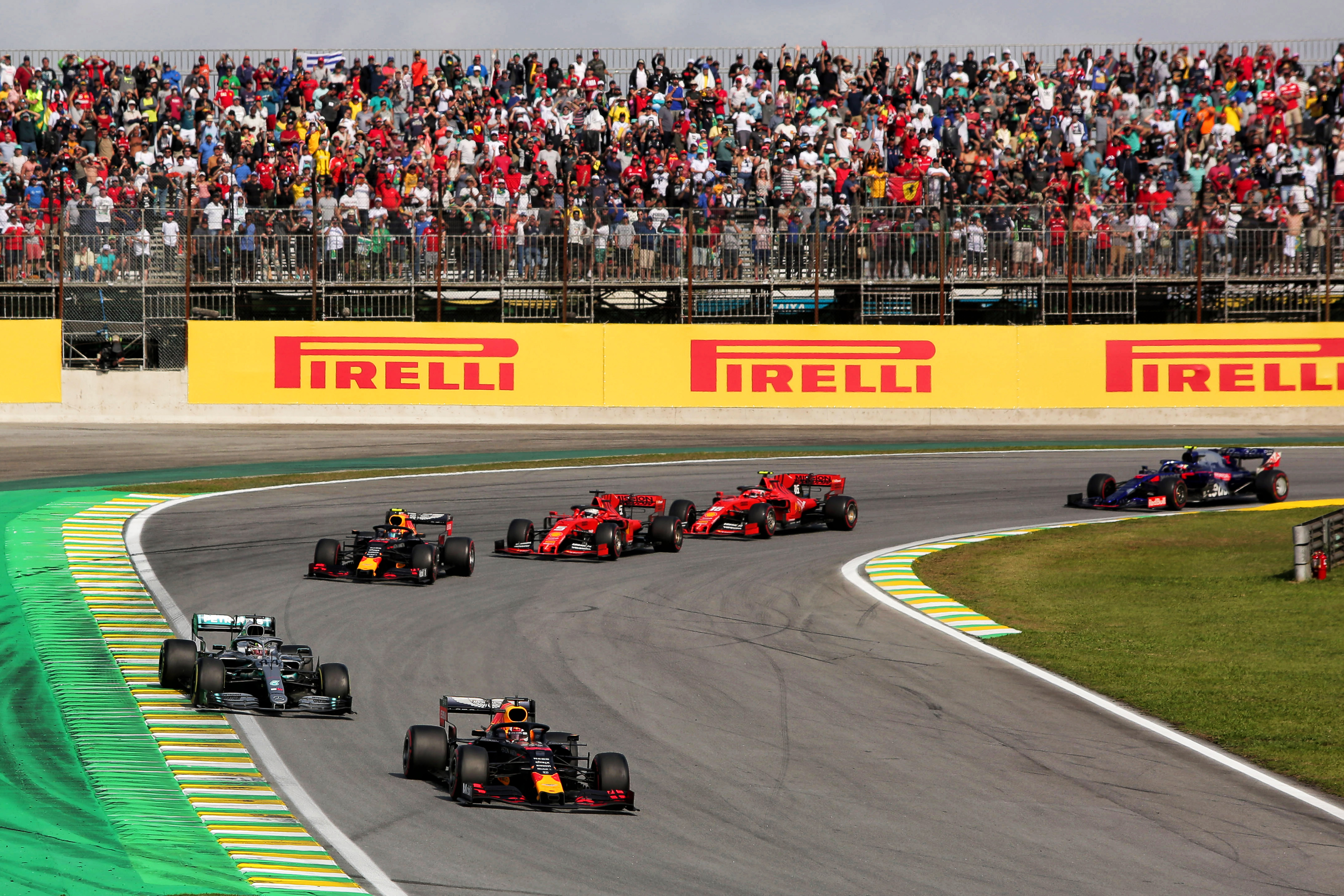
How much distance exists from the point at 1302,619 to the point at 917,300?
20.8m

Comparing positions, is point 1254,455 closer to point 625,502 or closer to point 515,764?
point 625,502

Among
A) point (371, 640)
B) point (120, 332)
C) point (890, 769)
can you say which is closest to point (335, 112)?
point (120, 332)

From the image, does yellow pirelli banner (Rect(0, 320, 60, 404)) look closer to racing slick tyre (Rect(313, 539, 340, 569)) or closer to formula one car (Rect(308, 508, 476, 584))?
formula one car (Rect(308, 508, 476, 584))

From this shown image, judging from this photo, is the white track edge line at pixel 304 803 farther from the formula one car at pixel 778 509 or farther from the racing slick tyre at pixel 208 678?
the formula one car at pixel 778 509

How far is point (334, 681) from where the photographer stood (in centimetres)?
1162

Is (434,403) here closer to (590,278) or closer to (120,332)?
(590,278)

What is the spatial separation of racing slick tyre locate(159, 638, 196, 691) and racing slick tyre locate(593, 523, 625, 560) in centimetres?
743

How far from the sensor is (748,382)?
117 feet

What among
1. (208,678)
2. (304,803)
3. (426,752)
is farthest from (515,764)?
(208,678)

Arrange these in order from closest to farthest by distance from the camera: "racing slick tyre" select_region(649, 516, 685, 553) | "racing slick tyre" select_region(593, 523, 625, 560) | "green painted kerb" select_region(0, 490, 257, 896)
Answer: "green painted kerb" select_region(0, 490, 257, 896)
"racing slick tyre" select_region(593, 523, 625, 560)
"racing slick tyre" select_region(649, 516, 685, 553)

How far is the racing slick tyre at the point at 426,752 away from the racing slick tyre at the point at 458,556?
25.5ft

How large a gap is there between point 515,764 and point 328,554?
856 cm

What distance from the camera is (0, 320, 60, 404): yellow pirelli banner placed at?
34688 millimetres

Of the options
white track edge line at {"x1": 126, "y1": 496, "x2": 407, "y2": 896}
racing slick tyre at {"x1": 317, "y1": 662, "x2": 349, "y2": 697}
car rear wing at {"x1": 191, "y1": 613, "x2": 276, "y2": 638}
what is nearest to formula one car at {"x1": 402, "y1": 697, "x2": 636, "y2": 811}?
white track edge line at {"x1": 126, "y1": 496, "x2": 407, "y2": 896}
